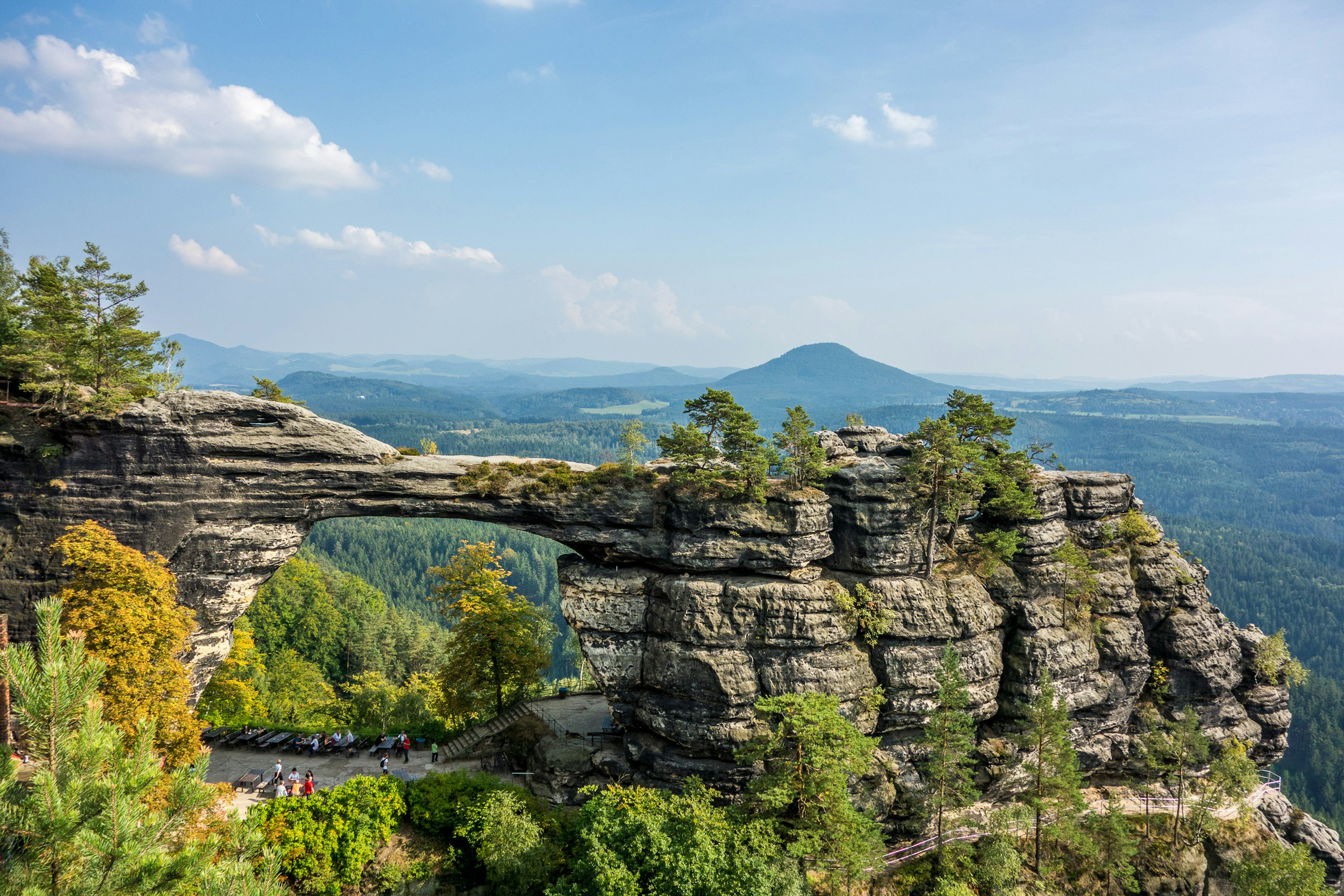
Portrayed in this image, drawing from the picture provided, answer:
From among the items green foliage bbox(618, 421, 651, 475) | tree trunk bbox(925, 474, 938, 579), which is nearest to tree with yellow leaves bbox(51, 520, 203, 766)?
green foliage bbox(618, 421, 651, 475)

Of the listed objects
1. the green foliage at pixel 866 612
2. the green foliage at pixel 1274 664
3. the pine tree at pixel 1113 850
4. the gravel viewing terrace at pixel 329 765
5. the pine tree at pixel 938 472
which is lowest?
the pine tree at pixel 1113 850

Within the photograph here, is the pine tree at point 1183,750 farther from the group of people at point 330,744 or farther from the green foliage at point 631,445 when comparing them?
the group of people at point 330,744

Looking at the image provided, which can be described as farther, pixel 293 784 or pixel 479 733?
pixel 479 733

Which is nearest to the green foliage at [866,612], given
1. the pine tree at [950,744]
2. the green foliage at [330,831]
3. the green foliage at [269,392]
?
the pine tree at [950,744]

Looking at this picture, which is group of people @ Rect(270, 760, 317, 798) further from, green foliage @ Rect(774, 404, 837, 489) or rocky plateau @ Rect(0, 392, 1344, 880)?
green foliage @ Rect(774, 404, 837, 489)

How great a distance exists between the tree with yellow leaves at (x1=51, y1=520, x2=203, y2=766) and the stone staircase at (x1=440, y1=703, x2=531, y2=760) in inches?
451

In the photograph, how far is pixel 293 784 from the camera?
93.4 ft

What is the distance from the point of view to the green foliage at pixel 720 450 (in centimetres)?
2997

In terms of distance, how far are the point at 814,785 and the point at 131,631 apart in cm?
2646

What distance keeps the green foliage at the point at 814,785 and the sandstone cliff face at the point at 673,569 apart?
1.99 m

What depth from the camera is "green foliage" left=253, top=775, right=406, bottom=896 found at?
24312 mm

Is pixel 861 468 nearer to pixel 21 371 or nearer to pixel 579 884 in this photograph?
pixel 579 884

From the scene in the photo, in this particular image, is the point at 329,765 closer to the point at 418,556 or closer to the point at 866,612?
the point at 866,612

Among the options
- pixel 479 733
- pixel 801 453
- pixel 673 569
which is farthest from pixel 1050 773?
pixel 479 733
